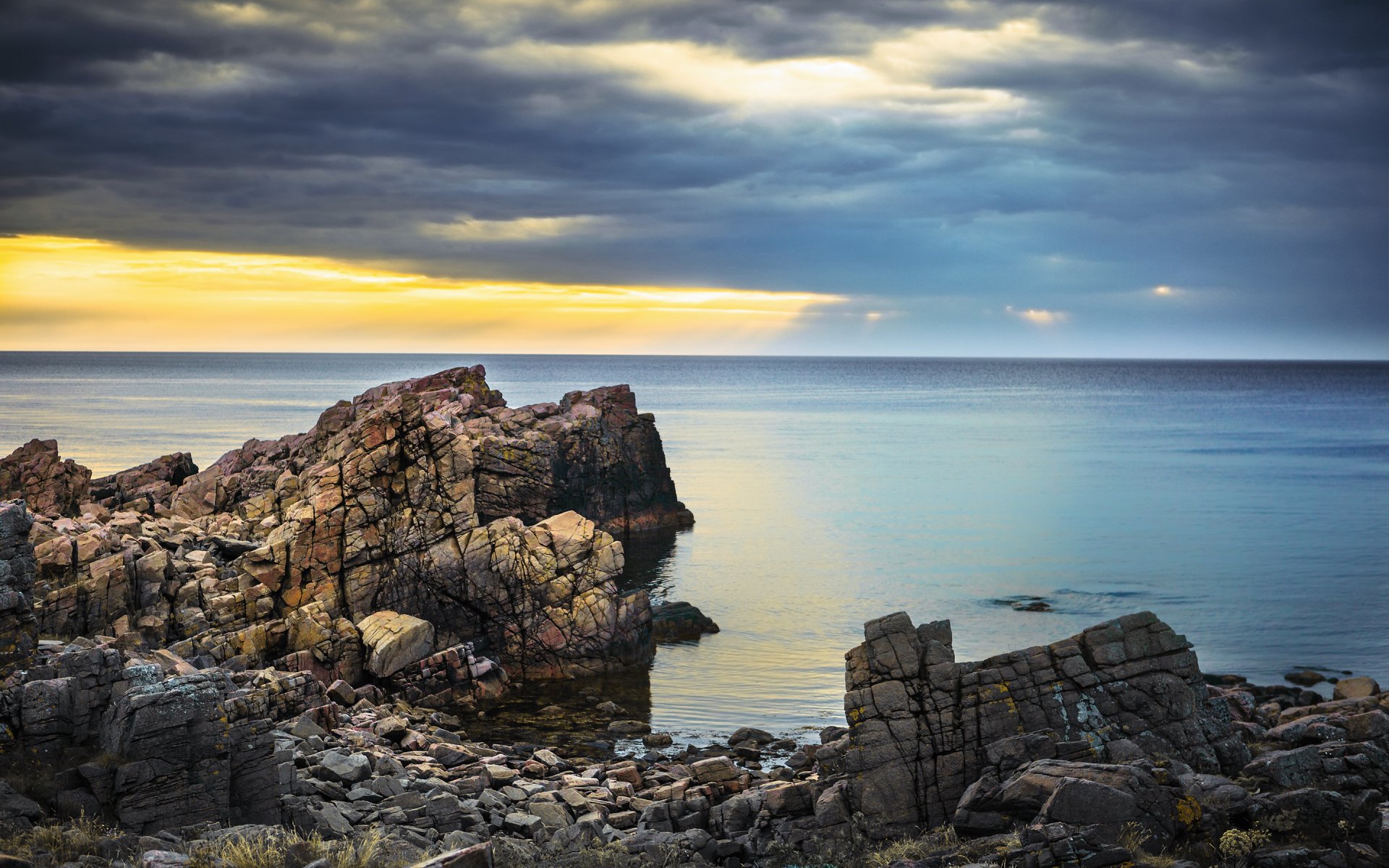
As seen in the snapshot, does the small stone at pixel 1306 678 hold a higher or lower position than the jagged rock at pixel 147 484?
lower

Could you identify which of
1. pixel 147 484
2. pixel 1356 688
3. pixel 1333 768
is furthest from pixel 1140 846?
pixel 147 484

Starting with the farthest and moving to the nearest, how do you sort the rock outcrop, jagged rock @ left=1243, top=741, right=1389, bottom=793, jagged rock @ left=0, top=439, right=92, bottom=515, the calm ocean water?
jagged rock @ left=0, top=439, right=92, bottom=515 < the calm ocean water < jagged rock @ left=1243, top=741, right=1389, bottom=793 < the rock outcrop

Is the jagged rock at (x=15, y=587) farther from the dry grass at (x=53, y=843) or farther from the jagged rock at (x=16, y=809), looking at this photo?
the dry grass at (x=53, y=843)

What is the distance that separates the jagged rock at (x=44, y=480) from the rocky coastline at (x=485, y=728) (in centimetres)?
1065

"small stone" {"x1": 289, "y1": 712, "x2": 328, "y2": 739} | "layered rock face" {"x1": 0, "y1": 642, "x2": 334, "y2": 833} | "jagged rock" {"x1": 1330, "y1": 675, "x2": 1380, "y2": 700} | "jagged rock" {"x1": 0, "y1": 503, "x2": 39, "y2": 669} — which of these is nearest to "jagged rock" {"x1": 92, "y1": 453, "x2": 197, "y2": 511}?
"small stone" {"x1": 289, "y1": 712, "x2": 328, "y2": 739}

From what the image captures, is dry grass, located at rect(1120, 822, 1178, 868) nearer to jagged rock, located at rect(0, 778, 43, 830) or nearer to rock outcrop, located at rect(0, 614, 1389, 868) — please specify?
rock outcrop, located at rect(0, 614, 1389, 868)

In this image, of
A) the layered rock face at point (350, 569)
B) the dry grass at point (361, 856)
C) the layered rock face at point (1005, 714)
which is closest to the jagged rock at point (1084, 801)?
the layered rock face at point (1005, 714)

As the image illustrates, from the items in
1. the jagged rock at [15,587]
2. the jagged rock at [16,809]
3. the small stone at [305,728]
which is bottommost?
the small stone at [305,728]

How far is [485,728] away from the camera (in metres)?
34.2

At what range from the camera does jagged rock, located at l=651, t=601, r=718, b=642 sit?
45281 millimetres

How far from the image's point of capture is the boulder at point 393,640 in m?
36.2

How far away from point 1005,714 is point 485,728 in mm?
18195

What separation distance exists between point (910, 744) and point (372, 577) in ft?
81.6

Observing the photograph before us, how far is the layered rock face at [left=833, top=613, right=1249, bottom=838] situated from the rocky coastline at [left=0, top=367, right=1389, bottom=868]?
0.20 ft
